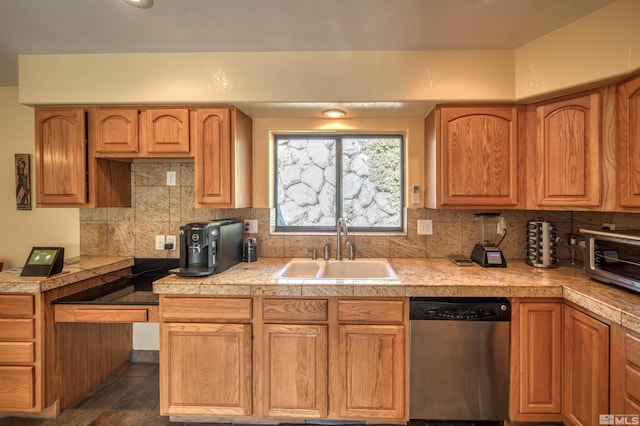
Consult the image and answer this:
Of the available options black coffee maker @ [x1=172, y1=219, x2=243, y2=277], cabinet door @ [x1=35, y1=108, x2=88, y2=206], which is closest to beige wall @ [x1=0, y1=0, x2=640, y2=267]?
cabinet door @ [x1=35, y1=108, x2=88, y2=206]

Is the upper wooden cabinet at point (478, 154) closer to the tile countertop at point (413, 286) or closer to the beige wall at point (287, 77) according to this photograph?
the beige wall at point (287, 77)

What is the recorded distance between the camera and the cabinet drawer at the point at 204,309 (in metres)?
1.76

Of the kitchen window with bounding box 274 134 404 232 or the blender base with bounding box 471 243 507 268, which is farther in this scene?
the kitchen window with bounding box 274 134 404 232

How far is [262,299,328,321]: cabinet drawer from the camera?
5.72 feet

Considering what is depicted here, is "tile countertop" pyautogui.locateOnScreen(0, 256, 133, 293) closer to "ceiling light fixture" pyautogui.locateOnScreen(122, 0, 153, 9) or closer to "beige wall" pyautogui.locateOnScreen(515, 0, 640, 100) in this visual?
"ceiling light fixture" pyautogui.locateOnScreen(122, 0, 153, 9)

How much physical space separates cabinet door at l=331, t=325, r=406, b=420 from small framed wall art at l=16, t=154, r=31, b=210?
289cm

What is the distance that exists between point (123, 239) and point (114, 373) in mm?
1086

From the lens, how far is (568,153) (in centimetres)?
185

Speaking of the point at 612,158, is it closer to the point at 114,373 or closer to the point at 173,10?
the point at 173,10

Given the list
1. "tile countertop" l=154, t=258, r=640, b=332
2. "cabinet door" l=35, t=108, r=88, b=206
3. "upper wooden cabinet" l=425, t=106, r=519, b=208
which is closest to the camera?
"tile countertop" l=154, t=258, r=640, b=332

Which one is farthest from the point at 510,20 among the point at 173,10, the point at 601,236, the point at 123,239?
the point at 123,239

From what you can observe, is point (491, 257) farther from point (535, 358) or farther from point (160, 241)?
point (160, 241)

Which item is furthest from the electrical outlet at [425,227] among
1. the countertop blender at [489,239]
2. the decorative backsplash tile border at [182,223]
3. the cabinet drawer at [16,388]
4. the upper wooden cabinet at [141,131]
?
the cabinet drawer at [16,388]

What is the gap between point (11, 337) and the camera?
1.82m
